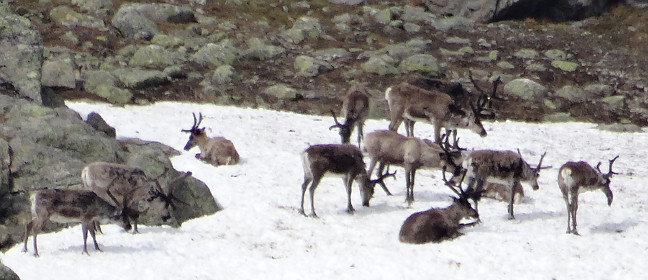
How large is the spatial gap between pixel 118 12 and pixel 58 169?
16748mm

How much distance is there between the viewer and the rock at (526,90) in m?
24.3

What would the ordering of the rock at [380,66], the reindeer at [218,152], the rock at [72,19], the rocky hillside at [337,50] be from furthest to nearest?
1. the rock at [72,19]
2. the rock at [380,66]
3. the rocky hillside at [337,50]
4. the reindeer at [218,152]

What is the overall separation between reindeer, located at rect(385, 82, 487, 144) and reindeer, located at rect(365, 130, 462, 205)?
3.07 m

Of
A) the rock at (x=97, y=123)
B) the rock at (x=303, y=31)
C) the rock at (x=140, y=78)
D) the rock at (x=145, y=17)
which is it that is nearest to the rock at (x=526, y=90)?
the rock at (x=303, y=31)

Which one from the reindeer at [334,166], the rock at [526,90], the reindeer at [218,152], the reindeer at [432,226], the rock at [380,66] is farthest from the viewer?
the rock at [380,66]

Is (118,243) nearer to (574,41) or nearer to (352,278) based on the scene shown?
(352,278)

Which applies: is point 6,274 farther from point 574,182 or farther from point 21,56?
point 21,56

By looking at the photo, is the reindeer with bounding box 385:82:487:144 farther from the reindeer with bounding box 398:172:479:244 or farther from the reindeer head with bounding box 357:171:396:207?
the reindeer with bounding box 398:172:479:244

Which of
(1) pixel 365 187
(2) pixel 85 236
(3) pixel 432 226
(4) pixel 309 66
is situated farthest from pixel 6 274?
(4) pixel 309 66

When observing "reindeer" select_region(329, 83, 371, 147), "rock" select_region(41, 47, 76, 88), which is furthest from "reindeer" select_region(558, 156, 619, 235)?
"rock" select_region(41, 47, 76, 88)

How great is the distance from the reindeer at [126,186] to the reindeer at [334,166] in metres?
1.87

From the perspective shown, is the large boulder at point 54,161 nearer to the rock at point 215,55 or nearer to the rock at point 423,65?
the rock at point 215,55

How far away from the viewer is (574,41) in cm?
3019

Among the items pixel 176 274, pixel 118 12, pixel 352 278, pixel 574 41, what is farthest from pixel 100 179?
pixel 574 41
